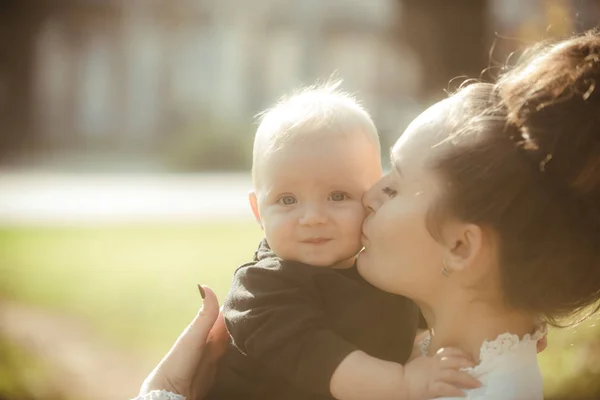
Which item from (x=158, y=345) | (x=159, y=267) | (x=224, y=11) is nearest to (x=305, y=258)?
(x=158, y=345)

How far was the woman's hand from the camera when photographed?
9.09ft

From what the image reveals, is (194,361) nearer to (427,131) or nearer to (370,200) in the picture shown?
(370,200)

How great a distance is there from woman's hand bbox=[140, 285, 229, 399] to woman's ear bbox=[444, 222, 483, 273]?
917mm

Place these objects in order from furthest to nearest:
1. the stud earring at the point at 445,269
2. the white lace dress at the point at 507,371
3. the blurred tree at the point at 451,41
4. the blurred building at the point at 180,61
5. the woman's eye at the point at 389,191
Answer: the blurred building at the point at 180,61 < the blurred tree at the point at 451,41 < the woman's eye at the point at 389,191 < the stud earring at the point at 445,269 < the white lace dress at the point at 507,371

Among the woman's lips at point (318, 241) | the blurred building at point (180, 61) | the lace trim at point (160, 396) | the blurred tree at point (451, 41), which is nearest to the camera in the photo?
the woman's lips at point (318, 241)

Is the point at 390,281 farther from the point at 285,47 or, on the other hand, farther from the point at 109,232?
the point at 285,47

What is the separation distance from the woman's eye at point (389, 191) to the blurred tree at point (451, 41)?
7.99 m

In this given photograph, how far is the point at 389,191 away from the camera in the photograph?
2406 mm

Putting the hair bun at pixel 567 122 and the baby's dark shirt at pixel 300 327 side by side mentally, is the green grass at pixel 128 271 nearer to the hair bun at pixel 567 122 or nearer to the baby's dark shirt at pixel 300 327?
the baby's dark shirt at pixel 300 327

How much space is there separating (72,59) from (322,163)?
28.4m

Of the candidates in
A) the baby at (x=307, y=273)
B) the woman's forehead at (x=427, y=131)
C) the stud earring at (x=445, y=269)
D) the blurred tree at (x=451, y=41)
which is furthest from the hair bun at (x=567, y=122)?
the blurred tree at (x=451, y=41)

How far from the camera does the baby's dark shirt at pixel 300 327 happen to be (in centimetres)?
230

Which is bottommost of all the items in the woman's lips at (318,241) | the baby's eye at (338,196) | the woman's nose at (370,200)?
the woman's lips at (318,241)

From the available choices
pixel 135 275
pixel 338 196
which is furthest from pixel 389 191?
pixel 135 275
